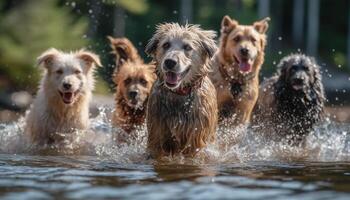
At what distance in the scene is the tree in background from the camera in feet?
86.0

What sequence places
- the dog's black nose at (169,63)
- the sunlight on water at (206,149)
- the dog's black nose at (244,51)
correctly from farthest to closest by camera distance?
the dog's black nose at (244,51) → the sunlight on water at (206,149) → the dog's black nose at (169,63)

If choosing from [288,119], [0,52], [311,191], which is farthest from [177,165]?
[0,52]

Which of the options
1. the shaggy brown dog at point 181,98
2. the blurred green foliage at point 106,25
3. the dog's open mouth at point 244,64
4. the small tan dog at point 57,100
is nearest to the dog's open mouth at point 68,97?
the small tan dog at point 57,100

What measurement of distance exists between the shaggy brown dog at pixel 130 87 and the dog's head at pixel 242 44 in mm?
1154

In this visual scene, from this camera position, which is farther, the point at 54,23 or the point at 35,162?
the point at 54,23

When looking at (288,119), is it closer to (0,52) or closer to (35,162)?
(35,162)

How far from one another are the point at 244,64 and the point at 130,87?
5.40ft

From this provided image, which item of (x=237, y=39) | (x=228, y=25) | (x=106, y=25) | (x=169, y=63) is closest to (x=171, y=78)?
(x=169, y=63)

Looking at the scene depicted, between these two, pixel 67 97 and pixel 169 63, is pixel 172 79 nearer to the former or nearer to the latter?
pixel 169 63

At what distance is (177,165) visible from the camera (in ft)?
31.3

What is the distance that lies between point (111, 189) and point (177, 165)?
1645 mm

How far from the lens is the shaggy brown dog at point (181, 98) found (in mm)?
9859

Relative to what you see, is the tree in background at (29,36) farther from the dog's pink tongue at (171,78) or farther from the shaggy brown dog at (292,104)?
the dog's pink tongue at (171,78)

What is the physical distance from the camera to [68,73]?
11539 millimetres
